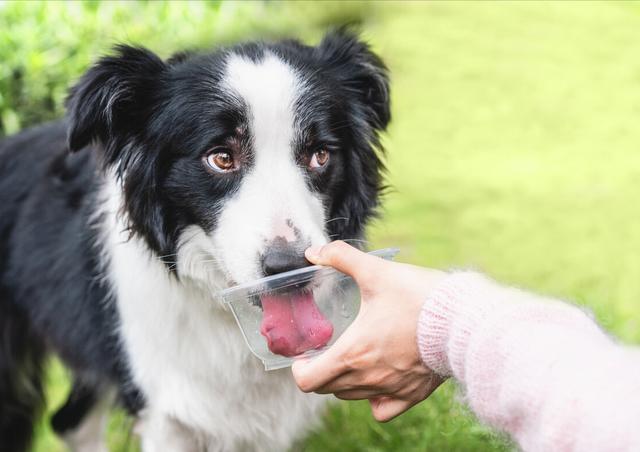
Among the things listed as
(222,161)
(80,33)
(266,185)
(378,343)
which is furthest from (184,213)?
(80,33)

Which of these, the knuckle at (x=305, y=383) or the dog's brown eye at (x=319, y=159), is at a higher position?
the dog's brown eye at (x=319, y=159)

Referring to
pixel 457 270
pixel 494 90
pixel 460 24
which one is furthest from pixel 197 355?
pixel 460 24

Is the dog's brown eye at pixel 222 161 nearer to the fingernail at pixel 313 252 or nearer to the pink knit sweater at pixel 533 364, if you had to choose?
the fingernail at pixel 313 252

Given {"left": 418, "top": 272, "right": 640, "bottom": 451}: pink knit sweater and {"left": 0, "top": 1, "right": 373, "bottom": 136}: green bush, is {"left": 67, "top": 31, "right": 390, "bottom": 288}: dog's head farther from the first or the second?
{"left": 0, "top": 1, "right": 373, "bottom": 136}: green bush

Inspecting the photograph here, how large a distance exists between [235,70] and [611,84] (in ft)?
16.5

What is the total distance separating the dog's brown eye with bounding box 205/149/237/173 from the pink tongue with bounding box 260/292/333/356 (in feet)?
1.46

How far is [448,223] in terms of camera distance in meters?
5.34

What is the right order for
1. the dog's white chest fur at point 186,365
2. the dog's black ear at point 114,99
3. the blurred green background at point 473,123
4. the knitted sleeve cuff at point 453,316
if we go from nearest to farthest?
Result: 1. the knitted sleeve cuff at point 453,316
2. the dog's black ear at point 114,99
3. the dog's white chest fur at point 186,365
4. the blurred green background at point 473,123

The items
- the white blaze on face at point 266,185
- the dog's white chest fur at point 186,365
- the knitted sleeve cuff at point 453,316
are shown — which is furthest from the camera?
the dog's white chest fur at point 186,365

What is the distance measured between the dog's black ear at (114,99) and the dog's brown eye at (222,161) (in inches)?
12.7

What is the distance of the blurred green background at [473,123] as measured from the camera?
14.1 feet

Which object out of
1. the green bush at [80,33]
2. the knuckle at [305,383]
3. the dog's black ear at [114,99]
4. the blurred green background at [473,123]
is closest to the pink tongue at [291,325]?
the knuckle at [305,383]

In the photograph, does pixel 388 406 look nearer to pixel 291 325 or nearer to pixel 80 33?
pixel 291 325

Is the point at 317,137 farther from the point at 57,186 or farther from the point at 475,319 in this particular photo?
the point at 57,186
